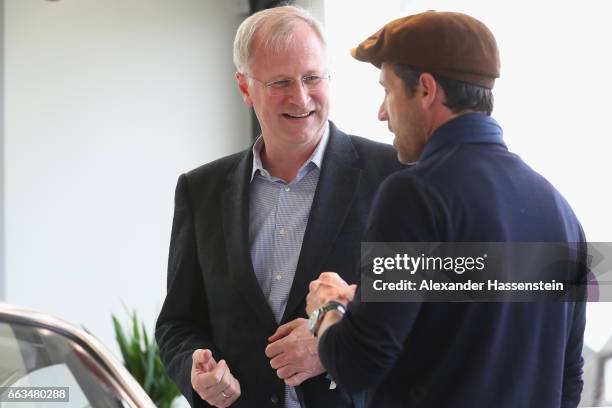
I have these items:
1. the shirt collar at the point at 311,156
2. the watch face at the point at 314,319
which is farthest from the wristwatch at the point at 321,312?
the shirt collar at the point at 311,156

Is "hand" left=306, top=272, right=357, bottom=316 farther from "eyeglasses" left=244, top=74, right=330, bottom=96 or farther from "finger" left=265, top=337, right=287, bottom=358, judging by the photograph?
"eyeglasses" left=244, top=74, right=330, bottom=96

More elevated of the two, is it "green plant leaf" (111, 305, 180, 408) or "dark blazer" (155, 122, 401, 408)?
"dark blazer" (155, 122, 401, 408)

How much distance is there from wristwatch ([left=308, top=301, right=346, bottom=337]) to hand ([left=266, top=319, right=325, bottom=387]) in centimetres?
32

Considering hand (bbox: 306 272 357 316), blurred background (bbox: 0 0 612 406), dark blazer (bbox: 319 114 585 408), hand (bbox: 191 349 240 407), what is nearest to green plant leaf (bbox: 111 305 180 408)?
blurred background (bbox: 0 0 612 406)

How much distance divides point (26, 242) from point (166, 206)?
0.78m

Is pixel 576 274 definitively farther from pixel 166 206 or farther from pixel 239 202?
pixel 166 206

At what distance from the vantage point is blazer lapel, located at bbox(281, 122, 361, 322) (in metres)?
2.04

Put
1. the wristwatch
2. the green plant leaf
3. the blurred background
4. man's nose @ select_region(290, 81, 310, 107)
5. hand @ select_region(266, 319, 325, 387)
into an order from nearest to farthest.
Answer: the wristwatch, hand @ select_region(266, 319, 325, 387), man's nose @ select_region(290, 81, 310, 107), the green plant leaf, the blurred background

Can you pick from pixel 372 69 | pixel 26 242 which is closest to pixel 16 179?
pixel 26 242

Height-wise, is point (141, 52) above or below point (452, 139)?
above

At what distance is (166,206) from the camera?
17.1 feet

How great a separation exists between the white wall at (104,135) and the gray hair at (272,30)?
299 centimetres

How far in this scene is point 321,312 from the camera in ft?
5.10

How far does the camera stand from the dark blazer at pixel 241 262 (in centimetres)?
205
